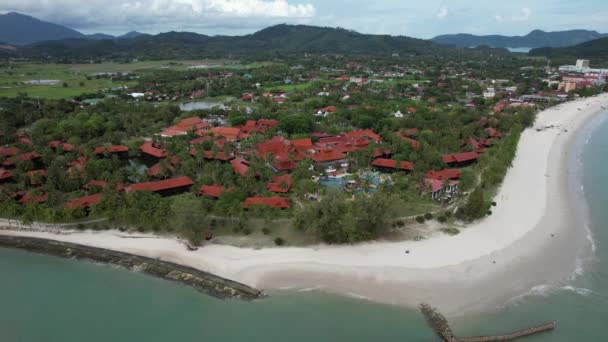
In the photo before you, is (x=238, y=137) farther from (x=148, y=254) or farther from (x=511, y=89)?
(x=511, y=89)

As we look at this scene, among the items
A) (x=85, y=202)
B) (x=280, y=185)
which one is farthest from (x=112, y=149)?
(x=280, y=185)

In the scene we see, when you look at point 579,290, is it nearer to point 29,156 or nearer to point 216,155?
point 216,155

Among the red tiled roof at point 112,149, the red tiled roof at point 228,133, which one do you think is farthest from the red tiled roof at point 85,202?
the red tiled roof at point 228,133

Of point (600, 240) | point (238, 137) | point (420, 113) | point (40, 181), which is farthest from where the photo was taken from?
point (420, 113)

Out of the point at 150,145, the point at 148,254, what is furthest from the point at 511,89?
the point at 148,254

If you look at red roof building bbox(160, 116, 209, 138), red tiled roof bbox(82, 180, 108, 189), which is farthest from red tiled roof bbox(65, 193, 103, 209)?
red roof building bbox(160, 116, 209, 138)

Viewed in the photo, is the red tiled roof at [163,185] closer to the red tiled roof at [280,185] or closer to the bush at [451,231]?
the red tiled roof at [280,185]

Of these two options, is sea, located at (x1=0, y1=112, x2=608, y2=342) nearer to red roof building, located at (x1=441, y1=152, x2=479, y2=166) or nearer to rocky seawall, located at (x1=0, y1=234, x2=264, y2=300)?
rocky seawall, located at (x1=0, y1=234, x2=264, y2=300)
